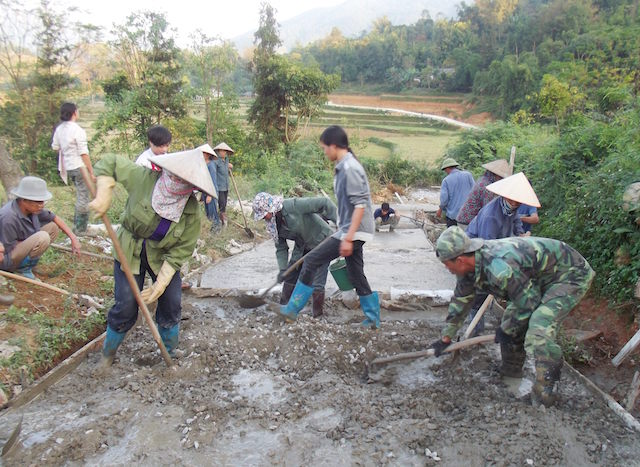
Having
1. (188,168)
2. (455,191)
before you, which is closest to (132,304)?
(188,168)

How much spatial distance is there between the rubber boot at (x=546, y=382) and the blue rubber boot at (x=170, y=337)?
8.64 feet

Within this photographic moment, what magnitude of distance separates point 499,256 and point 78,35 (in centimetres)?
1661

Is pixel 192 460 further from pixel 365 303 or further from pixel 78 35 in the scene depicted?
pixel 78 35

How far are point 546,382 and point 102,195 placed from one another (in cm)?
310

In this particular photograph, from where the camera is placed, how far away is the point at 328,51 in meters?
69.4

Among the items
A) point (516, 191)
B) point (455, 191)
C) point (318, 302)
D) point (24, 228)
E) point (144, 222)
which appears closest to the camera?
point (144, 222)

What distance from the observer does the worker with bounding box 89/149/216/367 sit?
10.5ft

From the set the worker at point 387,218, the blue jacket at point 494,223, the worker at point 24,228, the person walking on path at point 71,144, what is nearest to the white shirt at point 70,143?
the person walking on path at point 71,144

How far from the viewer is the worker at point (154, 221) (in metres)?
3.19

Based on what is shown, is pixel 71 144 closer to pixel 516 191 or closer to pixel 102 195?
pixel 102 195

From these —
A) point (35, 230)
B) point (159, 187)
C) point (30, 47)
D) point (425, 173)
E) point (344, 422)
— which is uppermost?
point (30, 47)

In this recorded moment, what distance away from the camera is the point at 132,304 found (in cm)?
346

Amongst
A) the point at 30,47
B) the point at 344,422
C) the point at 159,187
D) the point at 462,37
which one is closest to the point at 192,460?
the point at 344,422

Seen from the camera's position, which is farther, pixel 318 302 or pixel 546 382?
pixel 318 302
